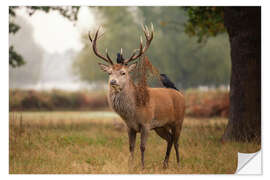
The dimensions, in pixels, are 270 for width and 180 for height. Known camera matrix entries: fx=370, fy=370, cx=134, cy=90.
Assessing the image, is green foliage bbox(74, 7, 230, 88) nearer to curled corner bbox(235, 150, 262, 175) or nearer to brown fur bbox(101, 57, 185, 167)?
brown fur bbox(101, 57, 185, 167)

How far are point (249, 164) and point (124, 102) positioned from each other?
7.61 feet

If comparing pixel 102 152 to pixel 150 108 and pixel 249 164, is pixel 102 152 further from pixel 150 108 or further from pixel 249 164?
pixel 249 164

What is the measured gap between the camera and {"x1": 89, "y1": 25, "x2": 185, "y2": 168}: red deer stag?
17.6ft

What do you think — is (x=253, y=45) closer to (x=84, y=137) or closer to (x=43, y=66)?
(x=84, y=137)

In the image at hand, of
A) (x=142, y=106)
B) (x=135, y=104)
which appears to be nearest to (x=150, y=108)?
(x=142, y=106)

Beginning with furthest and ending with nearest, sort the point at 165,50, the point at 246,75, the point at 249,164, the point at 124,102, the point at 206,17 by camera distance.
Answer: the point at 165,50 → the point at 206,17 → the point at 246,75 → the point at 249,164 → the point at 124,102

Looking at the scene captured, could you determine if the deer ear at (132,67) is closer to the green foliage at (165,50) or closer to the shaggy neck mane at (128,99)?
the shaggy neck mane at (128,99)

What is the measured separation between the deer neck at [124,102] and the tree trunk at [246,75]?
2825 mm

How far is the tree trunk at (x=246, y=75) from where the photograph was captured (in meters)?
7.28

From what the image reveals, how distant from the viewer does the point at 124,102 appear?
5461 millimetres

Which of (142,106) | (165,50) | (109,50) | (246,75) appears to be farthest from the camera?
(165,50)

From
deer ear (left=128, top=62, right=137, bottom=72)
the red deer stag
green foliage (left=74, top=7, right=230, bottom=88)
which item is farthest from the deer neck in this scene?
green foliage (left=74, top=7, right=230, bottom=88)
